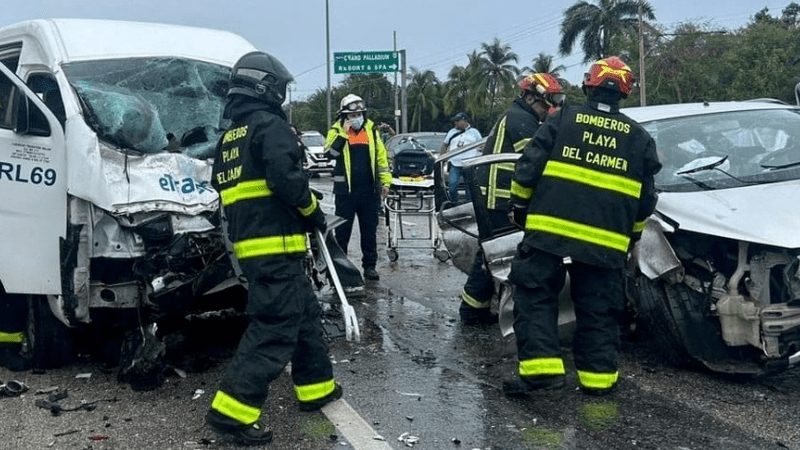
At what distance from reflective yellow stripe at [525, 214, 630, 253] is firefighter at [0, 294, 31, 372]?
341 centimetres

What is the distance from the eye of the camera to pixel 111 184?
5168 millimetres

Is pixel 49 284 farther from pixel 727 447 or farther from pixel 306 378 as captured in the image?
pixel 727 447

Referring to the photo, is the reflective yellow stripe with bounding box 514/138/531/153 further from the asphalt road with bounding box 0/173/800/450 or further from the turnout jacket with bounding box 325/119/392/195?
the turnout jacket with bounding box 325/119/392/195

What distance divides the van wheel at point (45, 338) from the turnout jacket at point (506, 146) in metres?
2.96

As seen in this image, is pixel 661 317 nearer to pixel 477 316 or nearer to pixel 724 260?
pixel 724 260

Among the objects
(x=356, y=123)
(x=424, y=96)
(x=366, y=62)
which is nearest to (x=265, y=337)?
(x=356, y=123)

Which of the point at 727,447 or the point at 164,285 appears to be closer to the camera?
the point at 727,447

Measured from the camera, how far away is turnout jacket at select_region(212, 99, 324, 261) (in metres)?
4.46

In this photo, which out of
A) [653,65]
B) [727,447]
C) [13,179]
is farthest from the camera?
[653,65]

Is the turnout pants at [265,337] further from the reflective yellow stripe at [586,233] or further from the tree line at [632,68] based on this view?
the tree line at [632,68]

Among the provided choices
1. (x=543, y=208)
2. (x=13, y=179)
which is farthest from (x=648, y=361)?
(x=13, y=179)

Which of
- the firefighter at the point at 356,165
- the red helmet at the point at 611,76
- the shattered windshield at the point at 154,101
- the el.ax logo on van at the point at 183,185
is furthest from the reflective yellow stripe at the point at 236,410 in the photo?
the firefighter at the point at 356,165

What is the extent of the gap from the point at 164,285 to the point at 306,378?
994 millimetres

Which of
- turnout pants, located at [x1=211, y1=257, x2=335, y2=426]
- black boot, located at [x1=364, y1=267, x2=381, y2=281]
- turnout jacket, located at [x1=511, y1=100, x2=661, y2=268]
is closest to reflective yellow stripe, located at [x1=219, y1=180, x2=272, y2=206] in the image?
turnout pants, located at [x1=211, y1=257, x2=335, y2=426]
